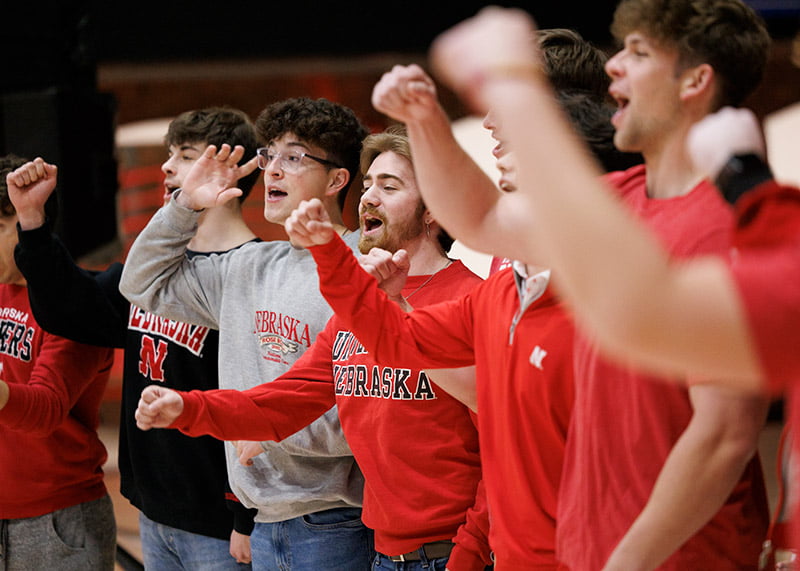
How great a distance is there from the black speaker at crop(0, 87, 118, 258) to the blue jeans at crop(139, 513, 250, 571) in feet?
5.65

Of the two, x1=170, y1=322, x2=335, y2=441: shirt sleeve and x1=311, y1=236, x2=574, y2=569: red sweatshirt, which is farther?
x1=170, y1=322, x2=335, y2=441: shirt sleeve

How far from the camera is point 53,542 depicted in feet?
8.73

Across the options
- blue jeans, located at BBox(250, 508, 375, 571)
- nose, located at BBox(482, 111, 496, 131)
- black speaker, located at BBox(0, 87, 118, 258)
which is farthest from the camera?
black speaker, located at BBox(0, 87, 118, 258)

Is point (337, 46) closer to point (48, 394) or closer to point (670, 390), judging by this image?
point (48, 394)

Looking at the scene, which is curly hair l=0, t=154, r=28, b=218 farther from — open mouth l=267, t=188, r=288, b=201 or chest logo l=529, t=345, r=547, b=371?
chest logo l=529, t=345, r=547, b=371

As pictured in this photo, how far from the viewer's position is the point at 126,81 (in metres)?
7.21

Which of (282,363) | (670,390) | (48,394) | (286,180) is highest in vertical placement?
(670,390)

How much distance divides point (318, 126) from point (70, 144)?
6.24ft

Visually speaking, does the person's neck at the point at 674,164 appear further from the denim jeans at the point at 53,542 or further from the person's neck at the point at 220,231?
the denim jeans at the point at 53,542

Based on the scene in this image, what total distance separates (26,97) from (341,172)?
211cm

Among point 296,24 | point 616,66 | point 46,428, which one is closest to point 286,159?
point 46,428

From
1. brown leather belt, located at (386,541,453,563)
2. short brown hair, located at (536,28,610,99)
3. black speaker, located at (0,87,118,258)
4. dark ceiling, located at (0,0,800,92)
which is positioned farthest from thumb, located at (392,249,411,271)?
dark ceiling, located at (0,0,800,92)

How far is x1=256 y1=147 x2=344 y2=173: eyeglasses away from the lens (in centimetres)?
251

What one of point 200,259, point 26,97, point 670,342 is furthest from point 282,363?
point 26,97
